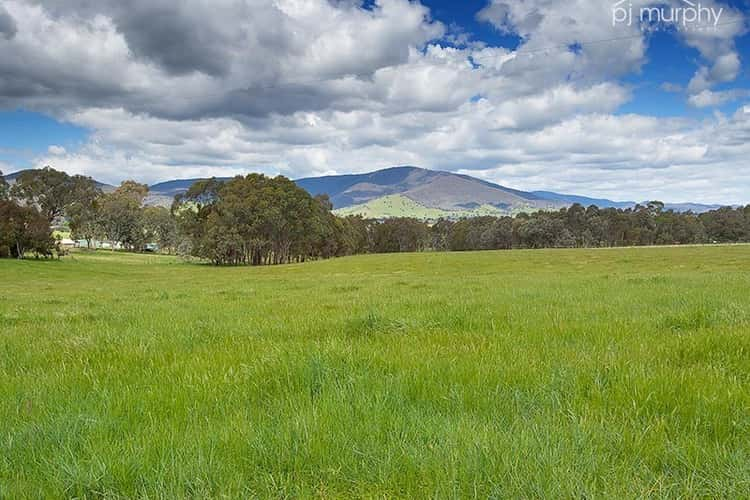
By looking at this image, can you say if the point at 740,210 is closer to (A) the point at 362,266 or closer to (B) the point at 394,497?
(A) the point at 362,266

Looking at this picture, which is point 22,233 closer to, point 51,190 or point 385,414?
point 51,190

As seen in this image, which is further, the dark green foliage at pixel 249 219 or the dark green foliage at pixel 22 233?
the dark green foliage at pixel 249 219

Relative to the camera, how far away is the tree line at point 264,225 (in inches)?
3238

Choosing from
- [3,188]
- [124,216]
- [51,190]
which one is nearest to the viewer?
[3,188]

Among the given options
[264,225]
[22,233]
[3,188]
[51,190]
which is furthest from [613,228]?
[3,188]

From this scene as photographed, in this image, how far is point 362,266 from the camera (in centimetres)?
5928

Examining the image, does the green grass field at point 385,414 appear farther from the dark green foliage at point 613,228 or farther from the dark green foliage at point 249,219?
the dark green foliage at point 613,228

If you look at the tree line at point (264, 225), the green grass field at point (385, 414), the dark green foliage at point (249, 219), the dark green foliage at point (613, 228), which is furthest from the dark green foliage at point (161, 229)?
the green grass field at point (385, 414)

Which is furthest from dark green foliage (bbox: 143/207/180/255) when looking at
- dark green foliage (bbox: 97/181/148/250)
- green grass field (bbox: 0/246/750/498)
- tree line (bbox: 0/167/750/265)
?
green grass field (bbox: 0/246/750/498)

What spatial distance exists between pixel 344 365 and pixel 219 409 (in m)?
1.36

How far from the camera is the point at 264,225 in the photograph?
285 ft

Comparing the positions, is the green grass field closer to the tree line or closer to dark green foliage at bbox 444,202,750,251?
the tree line

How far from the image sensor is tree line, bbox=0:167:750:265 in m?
82.2

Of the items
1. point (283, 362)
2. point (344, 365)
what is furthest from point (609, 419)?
point (283, 362)
